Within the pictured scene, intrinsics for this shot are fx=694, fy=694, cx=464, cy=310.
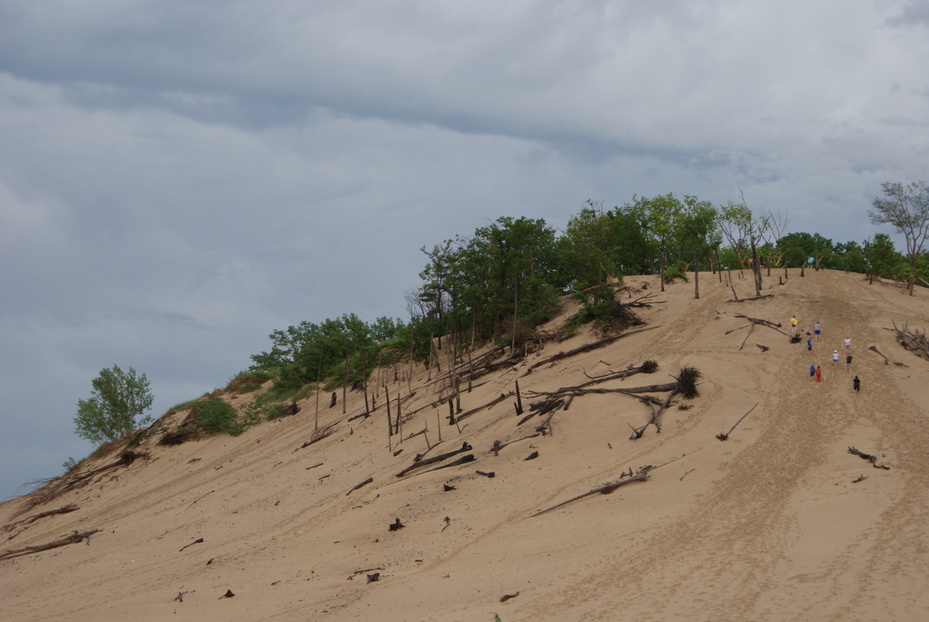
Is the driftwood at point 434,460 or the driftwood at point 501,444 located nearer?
the driftwood at point 501,444

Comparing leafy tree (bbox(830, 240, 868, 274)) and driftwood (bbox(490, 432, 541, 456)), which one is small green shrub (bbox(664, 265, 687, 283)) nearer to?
leafy tree (bbox(830, 240, 868, 274))

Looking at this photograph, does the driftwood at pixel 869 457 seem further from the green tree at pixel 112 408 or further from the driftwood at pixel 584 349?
the green tree at pixel 112 408

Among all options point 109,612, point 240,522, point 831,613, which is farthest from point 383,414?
point 831,613

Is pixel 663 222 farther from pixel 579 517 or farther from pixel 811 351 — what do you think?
pixel 579 517

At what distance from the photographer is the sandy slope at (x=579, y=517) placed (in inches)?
466

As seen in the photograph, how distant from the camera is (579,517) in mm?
15953

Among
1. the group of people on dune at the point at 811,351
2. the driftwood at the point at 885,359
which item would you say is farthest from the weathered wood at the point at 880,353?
the group of people on dune at the point at 811,351

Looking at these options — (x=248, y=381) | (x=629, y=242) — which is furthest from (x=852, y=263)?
(x=248, y=381)

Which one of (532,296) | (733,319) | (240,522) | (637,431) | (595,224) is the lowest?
(240,522)

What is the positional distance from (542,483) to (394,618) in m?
7.39

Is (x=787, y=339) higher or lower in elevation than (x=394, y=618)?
higher

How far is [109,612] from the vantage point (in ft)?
47.6

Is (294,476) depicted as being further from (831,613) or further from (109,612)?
(831,613)

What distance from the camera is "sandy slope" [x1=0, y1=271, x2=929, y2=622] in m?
11.8
